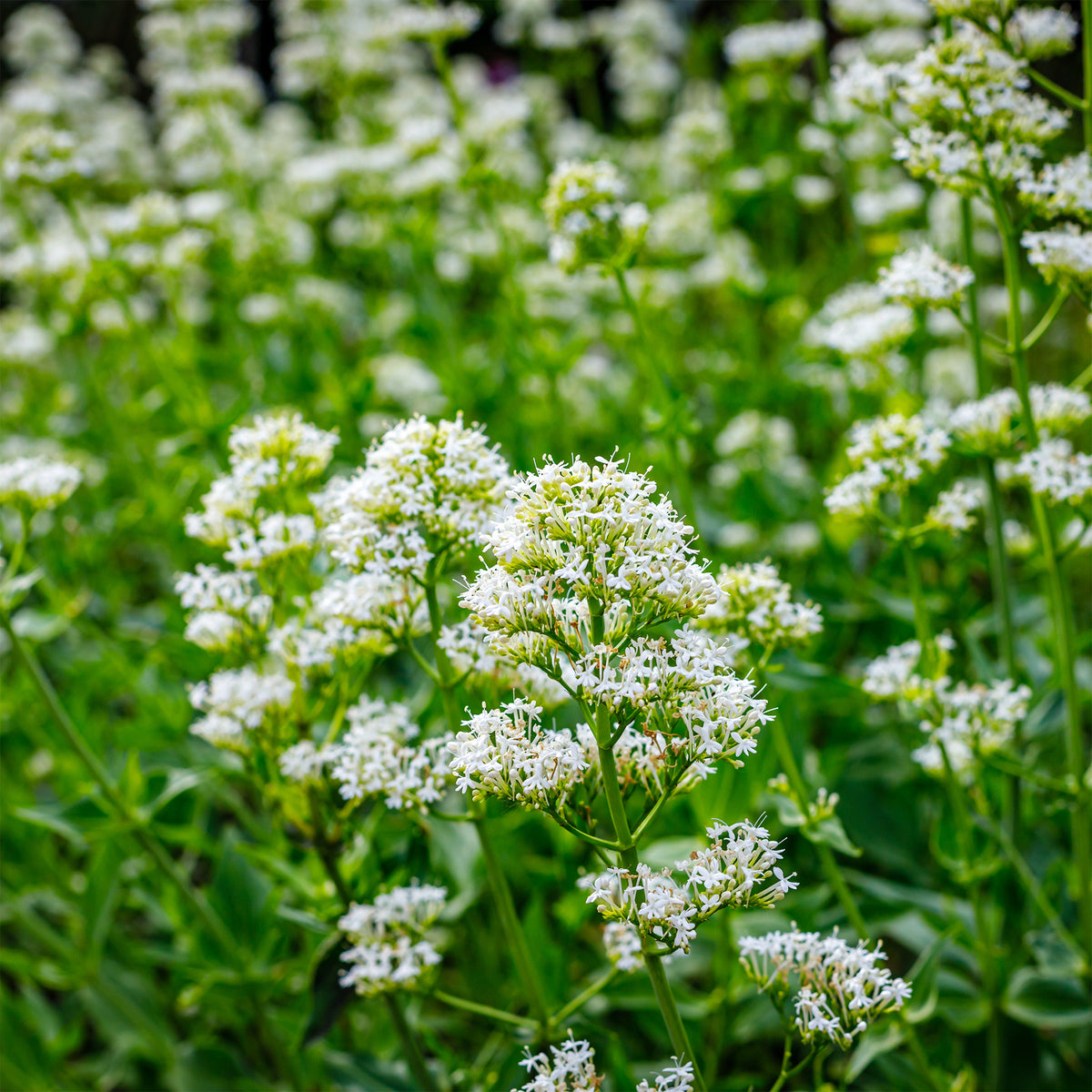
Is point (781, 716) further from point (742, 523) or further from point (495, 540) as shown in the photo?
point (742, 523)

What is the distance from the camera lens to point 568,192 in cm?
344

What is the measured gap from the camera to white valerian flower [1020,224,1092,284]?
2650mm

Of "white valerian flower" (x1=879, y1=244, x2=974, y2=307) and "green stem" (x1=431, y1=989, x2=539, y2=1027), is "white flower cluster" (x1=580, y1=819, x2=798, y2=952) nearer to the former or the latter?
"green stem" (x1=431, y1=989, x2=539, y2=1027)

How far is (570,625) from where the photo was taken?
1.92m

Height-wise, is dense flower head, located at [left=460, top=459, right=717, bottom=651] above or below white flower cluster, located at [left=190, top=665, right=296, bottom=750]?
above

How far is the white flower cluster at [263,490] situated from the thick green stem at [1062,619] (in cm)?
195

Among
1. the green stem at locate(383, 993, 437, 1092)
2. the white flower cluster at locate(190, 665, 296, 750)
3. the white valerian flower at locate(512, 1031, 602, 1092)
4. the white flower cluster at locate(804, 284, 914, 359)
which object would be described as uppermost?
the white flower cluster at locate(804, 284, 914, 359)

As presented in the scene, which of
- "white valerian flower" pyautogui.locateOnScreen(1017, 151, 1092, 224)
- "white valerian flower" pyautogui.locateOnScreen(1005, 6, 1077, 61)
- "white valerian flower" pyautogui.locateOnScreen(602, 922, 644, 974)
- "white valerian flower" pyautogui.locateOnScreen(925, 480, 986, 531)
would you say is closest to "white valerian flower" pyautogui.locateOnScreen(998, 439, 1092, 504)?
"white valerian flower" pyautogui.locateOnScreen(925, 480, 986, 531)

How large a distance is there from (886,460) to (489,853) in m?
1.52

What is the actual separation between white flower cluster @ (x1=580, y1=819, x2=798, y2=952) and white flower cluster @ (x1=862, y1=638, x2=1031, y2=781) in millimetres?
1099

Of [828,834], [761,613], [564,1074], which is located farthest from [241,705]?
[828,834]

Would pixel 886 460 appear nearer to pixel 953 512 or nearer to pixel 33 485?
pixel 953 512

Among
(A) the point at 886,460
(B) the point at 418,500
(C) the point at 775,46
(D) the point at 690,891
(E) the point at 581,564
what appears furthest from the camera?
(C) the point at 775,46

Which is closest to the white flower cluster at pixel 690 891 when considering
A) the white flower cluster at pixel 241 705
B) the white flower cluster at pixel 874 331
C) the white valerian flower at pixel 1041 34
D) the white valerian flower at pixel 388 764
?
the white valerian flower at pixel 388 764
